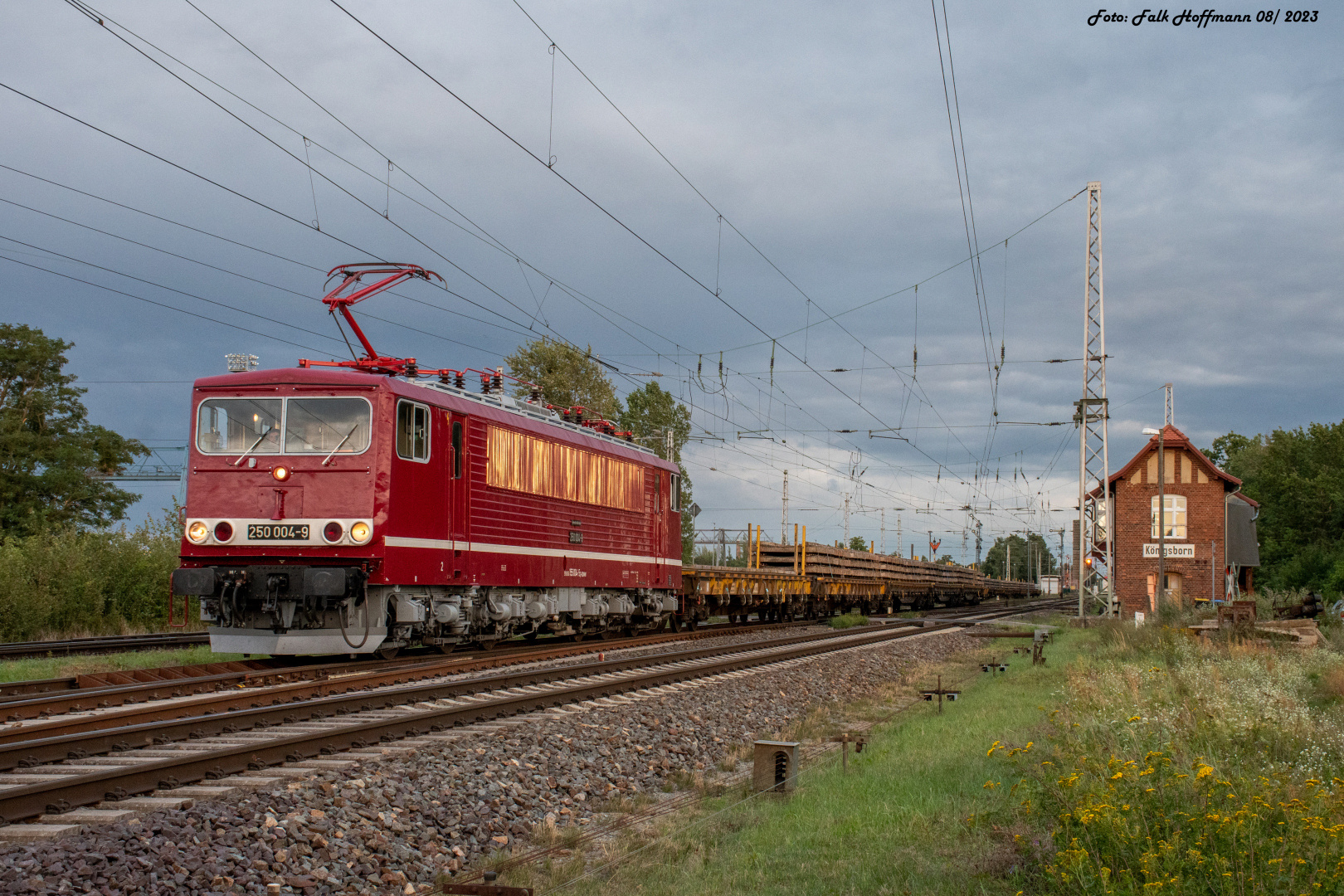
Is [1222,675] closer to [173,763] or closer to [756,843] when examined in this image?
[756,843]

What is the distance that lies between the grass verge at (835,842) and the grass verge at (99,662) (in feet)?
30.1

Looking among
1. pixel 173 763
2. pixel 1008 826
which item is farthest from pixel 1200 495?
pixel 173 763

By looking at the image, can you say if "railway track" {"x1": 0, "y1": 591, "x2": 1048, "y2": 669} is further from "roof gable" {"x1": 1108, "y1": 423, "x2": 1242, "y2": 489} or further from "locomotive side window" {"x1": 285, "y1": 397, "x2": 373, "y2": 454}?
→ "roof gable" {"x1": 1108, "y1": 423, "x2": 1242, "y2": 489}

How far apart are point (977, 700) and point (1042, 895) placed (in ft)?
32.6

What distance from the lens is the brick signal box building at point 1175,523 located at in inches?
A: 1624

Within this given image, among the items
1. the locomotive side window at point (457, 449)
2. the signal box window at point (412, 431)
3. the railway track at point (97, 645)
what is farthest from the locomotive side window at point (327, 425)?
the railway track at point (97, 645)

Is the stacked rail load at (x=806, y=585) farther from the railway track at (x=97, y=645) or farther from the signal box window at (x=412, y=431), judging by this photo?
the signal box window at (x=412, y=431)

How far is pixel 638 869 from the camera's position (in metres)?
6.42

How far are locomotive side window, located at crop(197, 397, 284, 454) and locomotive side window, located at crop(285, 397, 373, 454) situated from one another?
0.20 metres

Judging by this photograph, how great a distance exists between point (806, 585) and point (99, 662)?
956 inches

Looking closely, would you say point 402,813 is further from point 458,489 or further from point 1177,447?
point 1177,447

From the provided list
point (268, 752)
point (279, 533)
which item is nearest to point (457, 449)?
point (279, 533)

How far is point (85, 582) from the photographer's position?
21.2 meters

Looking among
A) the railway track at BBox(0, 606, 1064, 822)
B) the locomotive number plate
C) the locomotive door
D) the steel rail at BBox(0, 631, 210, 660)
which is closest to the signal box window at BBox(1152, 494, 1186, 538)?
the railway track at BBox(0, 606, 1064, 822)
